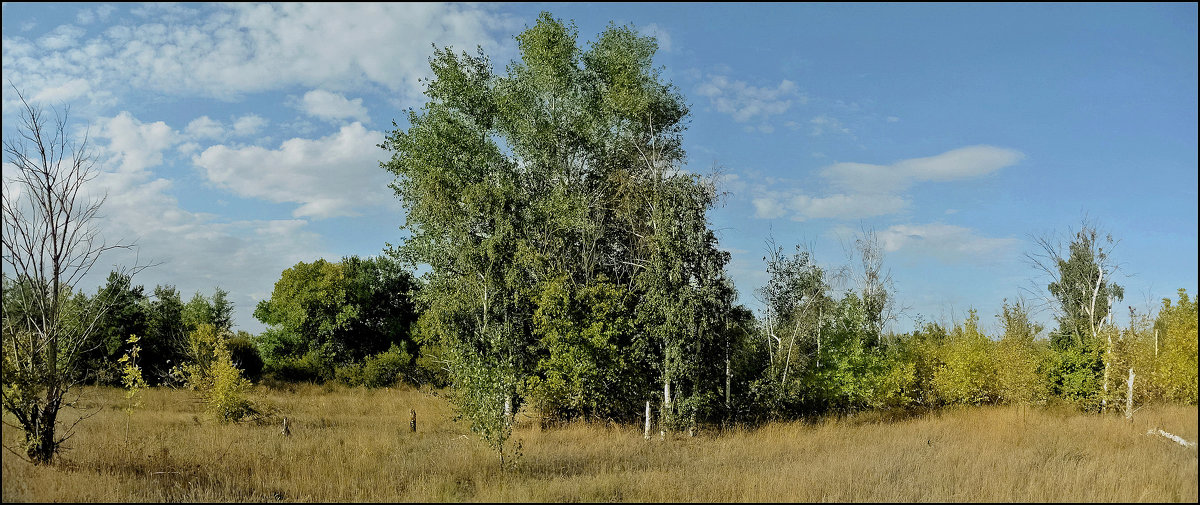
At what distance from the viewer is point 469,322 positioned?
750 inches

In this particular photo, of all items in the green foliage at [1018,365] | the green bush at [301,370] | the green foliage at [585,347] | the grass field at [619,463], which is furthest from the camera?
the green bush at [301,370]

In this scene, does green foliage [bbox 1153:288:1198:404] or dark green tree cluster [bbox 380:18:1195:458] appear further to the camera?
dark green tree cluster [bbox 380:18:1195:458]

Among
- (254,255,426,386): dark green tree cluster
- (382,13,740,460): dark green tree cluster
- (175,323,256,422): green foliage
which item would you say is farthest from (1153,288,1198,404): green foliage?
(254,255,426,386): dark green tree cluster

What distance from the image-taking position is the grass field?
1085cm

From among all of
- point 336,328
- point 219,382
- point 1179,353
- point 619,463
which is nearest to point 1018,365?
point 1179,353

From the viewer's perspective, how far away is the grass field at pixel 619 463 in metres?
10.9

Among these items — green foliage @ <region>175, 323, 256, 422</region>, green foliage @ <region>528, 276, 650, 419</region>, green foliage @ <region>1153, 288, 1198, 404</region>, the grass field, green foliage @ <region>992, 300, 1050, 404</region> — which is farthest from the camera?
green foliage @ <region>992, 300, 1050, 404</region>

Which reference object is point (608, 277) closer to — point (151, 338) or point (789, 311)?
point (789, 311)

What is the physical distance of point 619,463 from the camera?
13883 mm

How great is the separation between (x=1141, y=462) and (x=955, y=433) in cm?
594

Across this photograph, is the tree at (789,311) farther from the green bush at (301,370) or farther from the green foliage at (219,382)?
the green bush at (301,370)

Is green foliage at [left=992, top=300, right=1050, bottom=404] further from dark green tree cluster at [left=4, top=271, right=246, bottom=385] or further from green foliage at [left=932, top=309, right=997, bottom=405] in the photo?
dark green tree cluster at [left=4, top=271, right=246, bottom=385]

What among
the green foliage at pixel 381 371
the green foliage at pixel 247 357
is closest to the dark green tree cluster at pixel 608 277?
the green foliage at pixel 381 371

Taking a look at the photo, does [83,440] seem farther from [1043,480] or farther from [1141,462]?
[1141,462]
